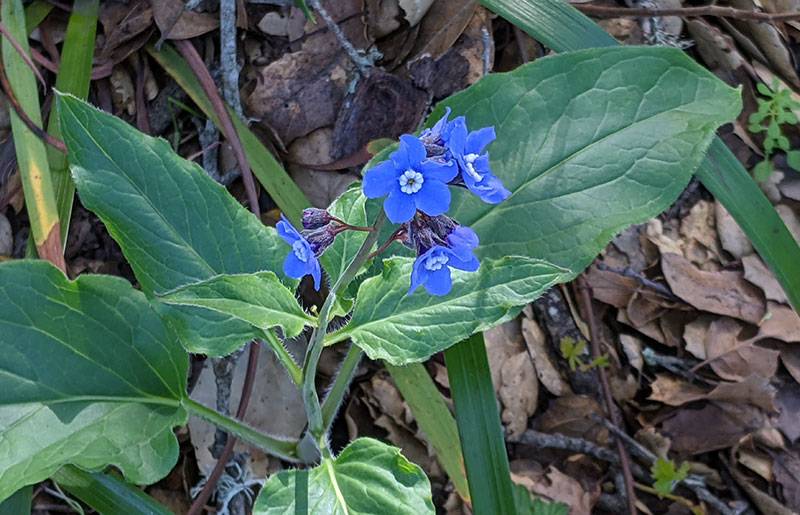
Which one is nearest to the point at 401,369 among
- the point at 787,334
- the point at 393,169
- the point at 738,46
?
the point at 393,169

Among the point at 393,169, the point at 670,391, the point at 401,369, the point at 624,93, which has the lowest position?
the point at 670,391

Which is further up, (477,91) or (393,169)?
(393,169)

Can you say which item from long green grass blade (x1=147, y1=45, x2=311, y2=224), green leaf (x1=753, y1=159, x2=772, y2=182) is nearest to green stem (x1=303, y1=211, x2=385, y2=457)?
long green grass blade (x1=147, y1=45, x2=311, y2=224)

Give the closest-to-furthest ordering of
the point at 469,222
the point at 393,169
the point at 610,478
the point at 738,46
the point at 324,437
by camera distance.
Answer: the point at 393,169, the point at 324,437, the point at 469,222, the point at 610,478, the point at 738,46

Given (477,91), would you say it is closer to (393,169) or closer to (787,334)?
(393,169)

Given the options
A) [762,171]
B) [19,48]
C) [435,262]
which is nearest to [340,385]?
[435,262]

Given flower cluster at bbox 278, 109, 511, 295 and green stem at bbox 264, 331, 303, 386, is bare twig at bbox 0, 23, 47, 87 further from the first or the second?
flower cluster at bbox 278, 109, 511, 295

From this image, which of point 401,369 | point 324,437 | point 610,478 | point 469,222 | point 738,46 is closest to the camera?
point 324,437
